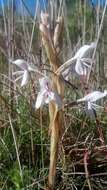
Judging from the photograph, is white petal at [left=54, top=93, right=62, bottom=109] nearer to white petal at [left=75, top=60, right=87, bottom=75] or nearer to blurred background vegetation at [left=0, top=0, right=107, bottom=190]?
white petal at [left=75, top=60, right=87, bottom=75]

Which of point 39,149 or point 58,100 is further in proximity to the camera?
point 39,149

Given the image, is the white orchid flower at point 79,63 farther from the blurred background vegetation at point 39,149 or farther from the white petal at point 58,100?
the blurred background vegetation at point 39,149

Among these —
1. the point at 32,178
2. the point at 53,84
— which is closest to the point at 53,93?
the point at 53,84

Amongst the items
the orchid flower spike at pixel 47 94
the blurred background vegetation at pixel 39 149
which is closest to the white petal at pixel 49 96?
the orchid flower spike at pixel 47 94

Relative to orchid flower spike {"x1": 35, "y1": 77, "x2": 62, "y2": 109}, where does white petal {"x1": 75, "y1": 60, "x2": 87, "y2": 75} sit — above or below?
above

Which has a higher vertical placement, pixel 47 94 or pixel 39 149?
pixel 47 94

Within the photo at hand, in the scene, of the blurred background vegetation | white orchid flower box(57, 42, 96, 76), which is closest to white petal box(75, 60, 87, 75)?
white orchid flower box(57, 42, 96, 76)

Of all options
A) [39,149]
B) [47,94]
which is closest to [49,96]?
[47,94]

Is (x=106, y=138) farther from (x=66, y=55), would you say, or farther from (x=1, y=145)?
(x=66, y=55)

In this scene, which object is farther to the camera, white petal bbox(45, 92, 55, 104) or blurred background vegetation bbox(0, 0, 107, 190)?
blurred background vegetation bbox(0, 0, 107, 190)

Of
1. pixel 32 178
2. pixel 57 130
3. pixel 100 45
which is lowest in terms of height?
pixel 32 178

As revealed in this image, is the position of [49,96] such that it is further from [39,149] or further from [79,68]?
[39,149]
